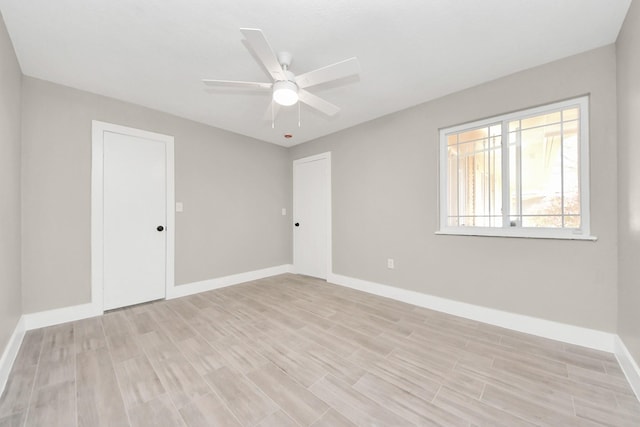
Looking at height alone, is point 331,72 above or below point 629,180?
above

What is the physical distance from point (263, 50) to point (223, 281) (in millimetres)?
3229

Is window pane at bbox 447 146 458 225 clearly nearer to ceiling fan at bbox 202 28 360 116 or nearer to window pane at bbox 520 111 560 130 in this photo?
window pane at bbox 520 111 560 130

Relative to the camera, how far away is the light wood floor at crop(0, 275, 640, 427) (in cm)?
140

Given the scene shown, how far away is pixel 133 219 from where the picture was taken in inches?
119

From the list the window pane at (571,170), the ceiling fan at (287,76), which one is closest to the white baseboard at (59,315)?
the ceiling fan at (287,76)

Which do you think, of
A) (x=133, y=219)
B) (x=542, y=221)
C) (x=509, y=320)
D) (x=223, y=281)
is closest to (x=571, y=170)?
(x=542, y=221)

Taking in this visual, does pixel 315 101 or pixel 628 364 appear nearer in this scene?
pixel 628 364

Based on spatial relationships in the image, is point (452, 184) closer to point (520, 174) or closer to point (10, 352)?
point (520, 174)

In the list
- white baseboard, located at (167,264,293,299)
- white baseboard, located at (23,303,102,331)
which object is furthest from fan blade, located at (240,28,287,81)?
white baseboard, located at (23,303,102,331)

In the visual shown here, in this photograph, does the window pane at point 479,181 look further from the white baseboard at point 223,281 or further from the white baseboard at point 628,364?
the white baseboard at point 223,281

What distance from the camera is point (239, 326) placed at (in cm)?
250

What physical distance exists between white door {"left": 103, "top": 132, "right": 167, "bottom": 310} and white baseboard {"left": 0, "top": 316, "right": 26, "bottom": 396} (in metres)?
0.65

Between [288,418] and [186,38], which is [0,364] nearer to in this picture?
[288,418]

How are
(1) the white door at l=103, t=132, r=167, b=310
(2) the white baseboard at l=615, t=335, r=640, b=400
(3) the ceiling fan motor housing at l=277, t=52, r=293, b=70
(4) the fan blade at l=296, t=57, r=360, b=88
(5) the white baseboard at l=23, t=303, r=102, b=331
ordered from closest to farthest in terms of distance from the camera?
(2) the white baseboard at l=615, t=335, r=640, b=400
(4) the fan blade at l=296, t=57, r=360, b=88
(3) the ceiling fan motor housing at l=277, t=52, r=293, b=70
(5) the white baseboard at l=23, t=303, r=102, b=331
(1) the white door at l=103, t=132, r=167, b=310
